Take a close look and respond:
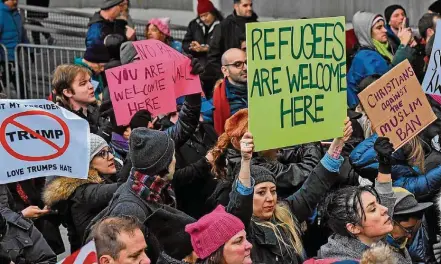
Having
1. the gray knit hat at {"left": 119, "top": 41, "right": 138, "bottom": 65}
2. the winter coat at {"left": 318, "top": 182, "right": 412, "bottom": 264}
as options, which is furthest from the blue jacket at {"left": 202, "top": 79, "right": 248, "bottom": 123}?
the winter coat at {"left": 318, "top": 182, "right": 412, "bottom": 264}

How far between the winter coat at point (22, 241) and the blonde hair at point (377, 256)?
2.27 meters

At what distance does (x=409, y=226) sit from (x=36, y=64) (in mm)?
8009

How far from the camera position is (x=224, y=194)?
792cm

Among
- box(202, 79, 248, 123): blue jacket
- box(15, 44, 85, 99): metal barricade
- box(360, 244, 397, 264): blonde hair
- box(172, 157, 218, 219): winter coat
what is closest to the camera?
box(360, 244, 397, 264): blonde hair

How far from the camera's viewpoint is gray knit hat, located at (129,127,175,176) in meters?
7.04

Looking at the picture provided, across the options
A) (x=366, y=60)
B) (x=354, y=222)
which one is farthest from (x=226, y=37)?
(x=354, y=222)

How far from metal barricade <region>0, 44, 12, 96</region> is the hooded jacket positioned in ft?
16.7

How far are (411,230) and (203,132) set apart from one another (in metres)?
2.06

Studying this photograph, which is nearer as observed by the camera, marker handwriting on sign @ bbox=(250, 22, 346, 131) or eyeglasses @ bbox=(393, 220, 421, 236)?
marker handwriting on sign @ bbox=(250, 22, 346, 131)

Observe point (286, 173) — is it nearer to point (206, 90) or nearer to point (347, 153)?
point (347, 153)

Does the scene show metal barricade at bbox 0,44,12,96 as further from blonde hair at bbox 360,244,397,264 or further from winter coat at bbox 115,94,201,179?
blonde hair at bbox 360,244,397,264

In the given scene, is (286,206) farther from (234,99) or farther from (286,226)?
(234,99)

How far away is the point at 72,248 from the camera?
8648 mm

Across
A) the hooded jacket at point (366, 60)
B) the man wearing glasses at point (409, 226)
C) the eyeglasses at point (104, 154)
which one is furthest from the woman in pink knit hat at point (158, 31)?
the man wearing glasses at point (409, 226)
